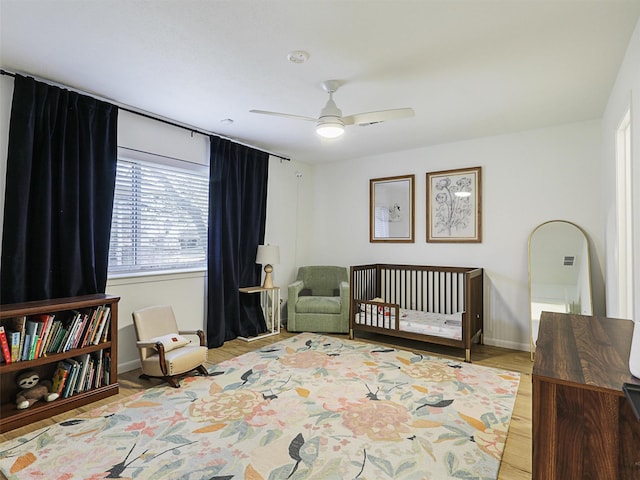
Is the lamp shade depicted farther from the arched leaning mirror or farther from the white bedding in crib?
the arched leaning mirror

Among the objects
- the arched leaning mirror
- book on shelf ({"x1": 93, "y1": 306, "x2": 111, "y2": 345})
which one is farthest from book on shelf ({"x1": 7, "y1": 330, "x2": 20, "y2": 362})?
the arched leaning mirror

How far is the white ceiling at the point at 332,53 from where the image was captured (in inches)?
73.9

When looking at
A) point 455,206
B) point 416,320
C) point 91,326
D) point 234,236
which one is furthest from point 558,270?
point 91,326

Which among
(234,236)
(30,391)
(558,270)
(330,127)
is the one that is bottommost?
(30,391)

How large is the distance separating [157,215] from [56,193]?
969mm

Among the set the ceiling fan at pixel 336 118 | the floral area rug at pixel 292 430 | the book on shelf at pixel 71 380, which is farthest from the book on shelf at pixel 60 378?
the ceiling fan at pixel 336 118

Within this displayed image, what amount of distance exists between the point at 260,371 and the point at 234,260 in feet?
4.92

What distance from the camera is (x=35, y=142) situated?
2.71 m

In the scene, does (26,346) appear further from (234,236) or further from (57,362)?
(234,236)

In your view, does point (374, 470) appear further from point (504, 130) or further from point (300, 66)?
point (504, 130)

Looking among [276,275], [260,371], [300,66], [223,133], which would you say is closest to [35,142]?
[223,133]

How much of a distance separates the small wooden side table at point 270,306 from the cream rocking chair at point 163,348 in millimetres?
1188

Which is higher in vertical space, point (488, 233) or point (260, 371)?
point (488, 233)

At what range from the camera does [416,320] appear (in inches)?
159
